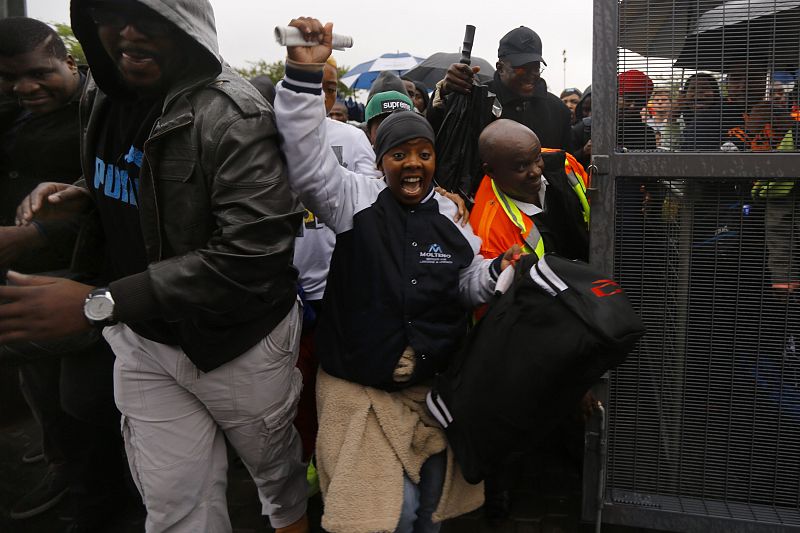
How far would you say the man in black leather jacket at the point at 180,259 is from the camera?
1.98m

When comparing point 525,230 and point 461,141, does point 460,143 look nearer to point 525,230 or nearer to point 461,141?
point 461,141

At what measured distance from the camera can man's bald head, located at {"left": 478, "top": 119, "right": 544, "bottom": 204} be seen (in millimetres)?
2936

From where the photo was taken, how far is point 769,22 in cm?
241

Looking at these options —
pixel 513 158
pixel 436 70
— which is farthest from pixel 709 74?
pixel 436 70

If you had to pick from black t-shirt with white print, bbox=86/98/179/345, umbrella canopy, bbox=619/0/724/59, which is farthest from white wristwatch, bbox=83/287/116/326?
umbrella canopy, bbox=619/0/724/59

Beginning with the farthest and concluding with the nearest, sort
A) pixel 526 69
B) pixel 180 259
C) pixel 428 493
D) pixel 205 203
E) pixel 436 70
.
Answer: pixel 436 70 < pixel 526 69 < pixel 428 493 < pixel 205 203 < pixel 180 259

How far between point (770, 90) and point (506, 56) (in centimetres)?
191

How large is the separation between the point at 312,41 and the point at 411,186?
2.16 feet

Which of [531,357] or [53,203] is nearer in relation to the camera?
[531,357]

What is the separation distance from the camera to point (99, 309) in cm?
190

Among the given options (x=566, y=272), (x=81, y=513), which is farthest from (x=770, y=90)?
(x=81, y=513)

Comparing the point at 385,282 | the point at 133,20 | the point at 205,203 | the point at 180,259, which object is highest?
the point at 133,20

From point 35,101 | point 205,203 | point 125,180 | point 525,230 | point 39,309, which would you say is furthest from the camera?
point 35,101

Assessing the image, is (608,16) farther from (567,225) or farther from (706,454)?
(706,454)
